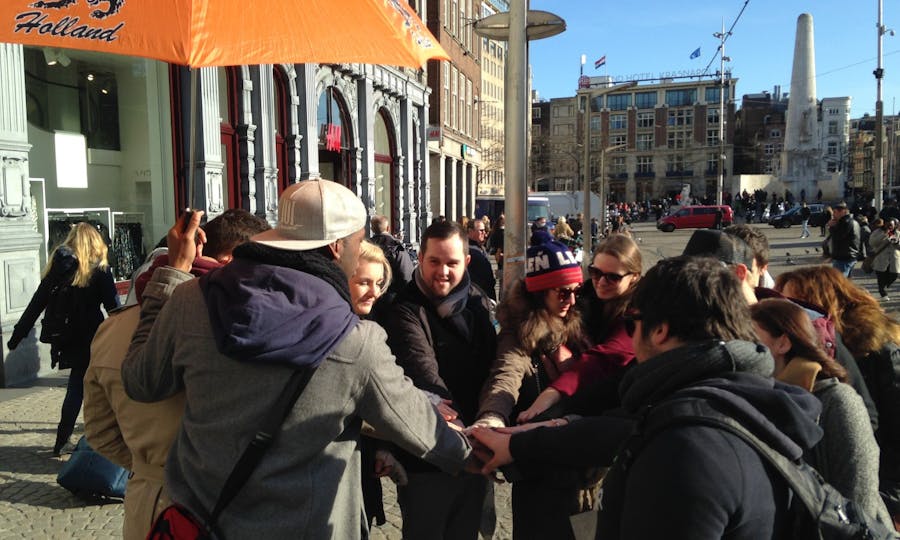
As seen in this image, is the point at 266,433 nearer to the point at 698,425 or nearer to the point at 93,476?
the point at 698,425

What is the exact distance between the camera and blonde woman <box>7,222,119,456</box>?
5652 millimetres

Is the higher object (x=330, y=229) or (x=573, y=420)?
(x=330, y=229)

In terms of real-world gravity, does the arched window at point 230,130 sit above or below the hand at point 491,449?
Answer: above

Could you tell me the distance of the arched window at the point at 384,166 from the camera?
21.8 m

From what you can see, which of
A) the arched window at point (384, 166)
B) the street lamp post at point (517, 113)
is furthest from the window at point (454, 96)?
the street lamp post at point (517, 113)

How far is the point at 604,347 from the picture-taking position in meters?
2.71

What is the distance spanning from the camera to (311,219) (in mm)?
1915

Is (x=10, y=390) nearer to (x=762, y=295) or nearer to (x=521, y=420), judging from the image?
(x=521, y=420)

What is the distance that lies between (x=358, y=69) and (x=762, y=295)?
53.6 feet

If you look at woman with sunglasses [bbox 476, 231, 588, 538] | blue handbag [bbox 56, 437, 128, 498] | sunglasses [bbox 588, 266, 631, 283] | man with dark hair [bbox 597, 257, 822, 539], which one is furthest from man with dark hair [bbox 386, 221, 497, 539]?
blue handbag [bbox 56, 437, 128, 498]

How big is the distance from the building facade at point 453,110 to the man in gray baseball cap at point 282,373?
2830cm

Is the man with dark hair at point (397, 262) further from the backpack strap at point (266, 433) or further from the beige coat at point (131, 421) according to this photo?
the backpack strap at point (266, 433)

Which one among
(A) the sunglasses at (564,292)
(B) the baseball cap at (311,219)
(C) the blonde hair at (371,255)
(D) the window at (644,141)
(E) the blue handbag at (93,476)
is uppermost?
(D) the window at (644,141)

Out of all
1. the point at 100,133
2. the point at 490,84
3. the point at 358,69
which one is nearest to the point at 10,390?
the point at 100,133
